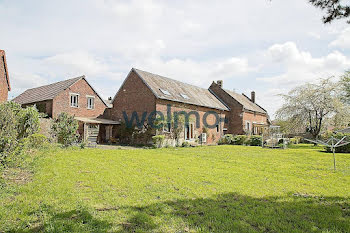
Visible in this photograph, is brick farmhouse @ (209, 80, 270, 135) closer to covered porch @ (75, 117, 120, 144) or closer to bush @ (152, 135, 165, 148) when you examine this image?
bush @ (152, 135, 165, 148)

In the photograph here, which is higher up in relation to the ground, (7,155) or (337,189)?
(7,155)

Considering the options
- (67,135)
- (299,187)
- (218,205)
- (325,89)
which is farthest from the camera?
(325,89)

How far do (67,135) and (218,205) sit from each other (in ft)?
39.6

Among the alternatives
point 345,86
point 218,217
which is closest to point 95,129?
point 218,217

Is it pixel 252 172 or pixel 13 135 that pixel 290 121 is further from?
pixel 13 135

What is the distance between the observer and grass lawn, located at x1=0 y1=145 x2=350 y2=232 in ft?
12.9

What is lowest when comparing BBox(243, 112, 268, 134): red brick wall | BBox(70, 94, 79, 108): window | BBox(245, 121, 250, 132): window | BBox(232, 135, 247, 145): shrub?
BBox(232, 135, 247, 145): shrub

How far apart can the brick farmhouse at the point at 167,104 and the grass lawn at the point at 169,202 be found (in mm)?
13651

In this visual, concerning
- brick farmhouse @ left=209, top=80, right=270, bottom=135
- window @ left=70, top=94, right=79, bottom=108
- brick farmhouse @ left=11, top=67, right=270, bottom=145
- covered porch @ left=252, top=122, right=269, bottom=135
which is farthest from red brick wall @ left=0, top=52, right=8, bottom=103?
covered porch @ left=252, top=122, right=269, bottom=135

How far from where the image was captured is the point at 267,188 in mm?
6438

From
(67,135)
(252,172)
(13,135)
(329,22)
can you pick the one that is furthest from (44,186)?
(67,135)

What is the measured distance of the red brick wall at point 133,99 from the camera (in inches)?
846

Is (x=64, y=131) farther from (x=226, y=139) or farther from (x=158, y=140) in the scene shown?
(x=226, y=139)

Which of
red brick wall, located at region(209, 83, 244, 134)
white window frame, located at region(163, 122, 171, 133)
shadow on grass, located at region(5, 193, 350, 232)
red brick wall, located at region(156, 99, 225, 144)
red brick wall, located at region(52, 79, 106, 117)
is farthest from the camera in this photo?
red brick wall, located at region(209, 83, 244, 134)
